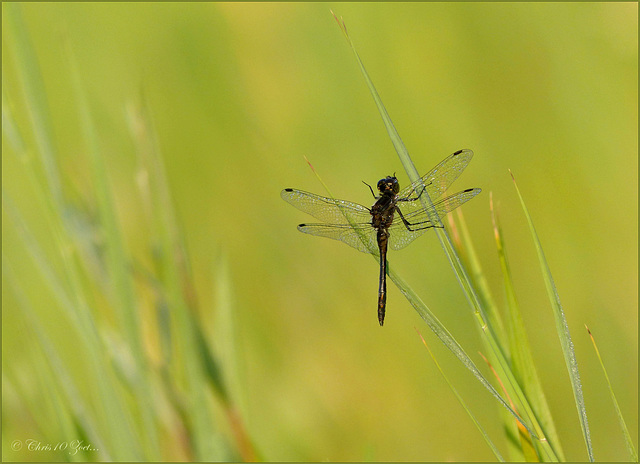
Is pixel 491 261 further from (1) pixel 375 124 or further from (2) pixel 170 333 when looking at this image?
(2) pixel 170 333

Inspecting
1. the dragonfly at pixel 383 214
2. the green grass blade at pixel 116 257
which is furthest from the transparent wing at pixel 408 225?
the green grass blade at pixel 116 257

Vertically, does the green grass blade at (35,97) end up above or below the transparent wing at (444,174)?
above

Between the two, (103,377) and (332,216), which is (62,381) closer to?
(103,377)

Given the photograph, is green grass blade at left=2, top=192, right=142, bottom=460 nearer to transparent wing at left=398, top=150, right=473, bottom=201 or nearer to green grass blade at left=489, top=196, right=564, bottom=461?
green grass blade at left=489, top=196, right=564, bottom=461

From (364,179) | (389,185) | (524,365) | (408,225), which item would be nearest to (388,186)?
(389,185)

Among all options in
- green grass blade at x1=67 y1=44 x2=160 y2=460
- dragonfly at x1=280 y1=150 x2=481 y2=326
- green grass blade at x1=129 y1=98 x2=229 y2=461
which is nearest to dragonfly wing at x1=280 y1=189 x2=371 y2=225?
dragonfly at x1=280 y1=150 x2=481 y2=326

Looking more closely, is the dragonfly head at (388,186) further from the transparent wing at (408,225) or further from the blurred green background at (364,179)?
the blurred green background at (364,179)
